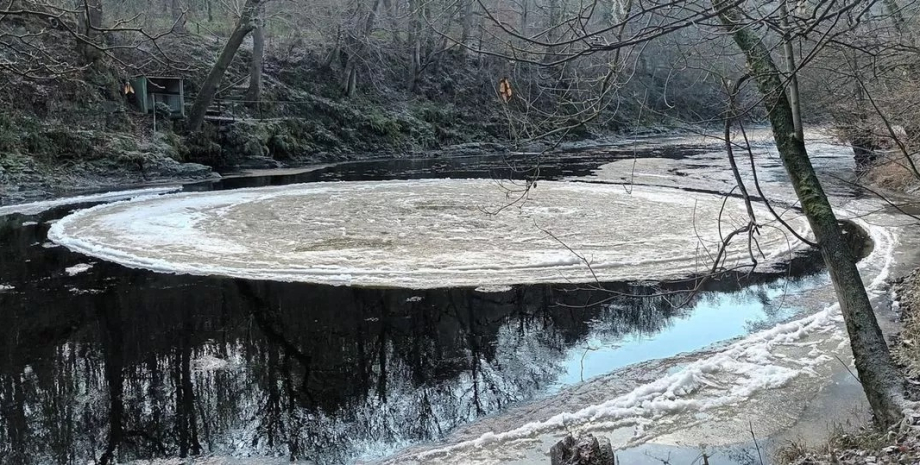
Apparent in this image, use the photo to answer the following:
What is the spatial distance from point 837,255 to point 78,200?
16.4m

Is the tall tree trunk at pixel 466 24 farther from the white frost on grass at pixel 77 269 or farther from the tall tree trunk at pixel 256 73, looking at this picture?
the tall tree trunk at pixel 256 73

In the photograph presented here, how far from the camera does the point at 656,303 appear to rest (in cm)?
852

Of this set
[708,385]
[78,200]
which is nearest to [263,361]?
[708,385]

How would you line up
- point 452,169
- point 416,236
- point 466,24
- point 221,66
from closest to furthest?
point 416,236, point 221,66, point 452,169, point 466,24

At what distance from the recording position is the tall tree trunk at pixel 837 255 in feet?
15.1

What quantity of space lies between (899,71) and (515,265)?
24.9 ft

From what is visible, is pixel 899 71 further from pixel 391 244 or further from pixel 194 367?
pixel 194 367

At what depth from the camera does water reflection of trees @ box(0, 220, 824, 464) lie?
5051 millimetres

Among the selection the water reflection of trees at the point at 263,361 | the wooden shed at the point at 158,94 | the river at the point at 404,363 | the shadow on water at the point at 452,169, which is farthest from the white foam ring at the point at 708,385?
the wooden shed at the point at 158,94

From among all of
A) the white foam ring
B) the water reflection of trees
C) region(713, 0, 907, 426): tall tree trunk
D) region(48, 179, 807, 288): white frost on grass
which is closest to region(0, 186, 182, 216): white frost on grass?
region(48, 179, 807, 288): white frost on grass

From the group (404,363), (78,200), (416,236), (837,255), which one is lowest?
(404,363)

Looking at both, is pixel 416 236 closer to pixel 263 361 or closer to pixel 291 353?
pixel 291 353

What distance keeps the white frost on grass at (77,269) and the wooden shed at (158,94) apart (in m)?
13.8

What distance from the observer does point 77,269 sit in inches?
390
